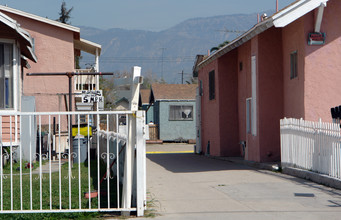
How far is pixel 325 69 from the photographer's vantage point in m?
15.0

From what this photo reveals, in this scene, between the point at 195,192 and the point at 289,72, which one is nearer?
the point at 195,192

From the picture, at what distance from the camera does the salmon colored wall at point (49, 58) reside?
27.7 metres

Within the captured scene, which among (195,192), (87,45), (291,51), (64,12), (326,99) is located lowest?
(195,192)

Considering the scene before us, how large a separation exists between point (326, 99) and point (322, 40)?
5.19 ft

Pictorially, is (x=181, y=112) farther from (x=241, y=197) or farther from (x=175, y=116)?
(x=241, y=197)

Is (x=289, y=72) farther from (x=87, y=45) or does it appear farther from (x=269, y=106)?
(x=87, y=45)

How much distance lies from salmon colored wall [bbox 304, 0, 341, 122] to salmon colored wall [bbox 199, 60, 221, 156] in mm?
7637

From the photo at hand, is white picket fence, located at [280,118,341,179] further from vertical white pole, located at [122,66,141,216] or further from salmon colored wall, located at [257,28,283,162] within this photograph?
vertical white pole, located at [122,66,141,216]

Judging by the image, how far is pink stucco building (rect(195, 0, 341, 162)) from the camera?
1487 centimetres

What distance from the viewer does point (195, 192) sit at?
1089cm

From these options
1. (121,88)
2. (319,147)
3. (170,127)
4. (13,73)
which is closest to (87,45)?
(170,127)

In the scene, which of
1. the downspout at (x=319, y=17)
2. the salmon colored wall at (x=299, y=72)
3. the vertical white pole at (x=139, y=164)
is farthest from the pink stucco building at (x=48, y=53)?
the vertical white pole at (x=139, y=164)

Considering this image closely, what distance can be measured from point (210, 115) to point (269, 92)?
7.98 m

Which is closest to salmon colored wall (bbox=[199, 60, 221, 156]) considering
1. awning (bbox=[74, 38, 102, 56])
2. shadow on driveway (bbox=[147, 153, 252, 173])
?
shadow on driveway (bbox=[147, 153, 252, 173])
